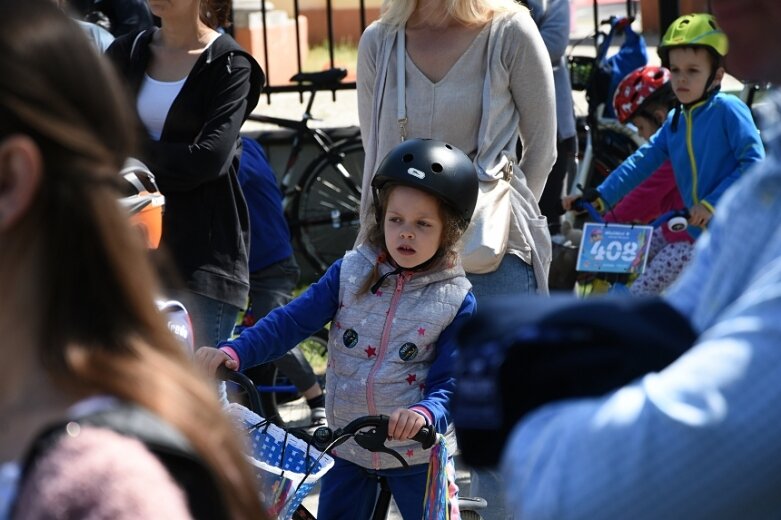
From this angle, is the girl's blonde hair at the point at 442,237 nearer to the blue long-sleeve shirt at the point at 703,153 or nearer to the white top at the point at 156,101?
the white top at the point at 156,101

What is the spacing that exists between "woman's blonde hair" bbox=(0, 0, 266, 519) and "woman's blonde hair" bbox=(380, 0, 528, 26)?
299 centimetres

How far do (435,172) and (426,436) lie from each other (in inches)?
35.6

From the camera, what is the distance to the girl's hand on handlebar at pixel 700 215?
18.1ft

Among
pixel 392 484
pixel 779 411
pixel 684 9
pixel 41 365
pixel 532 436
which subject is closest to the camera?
pixel 779 411

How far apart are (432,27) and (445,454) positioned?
1.67 meters

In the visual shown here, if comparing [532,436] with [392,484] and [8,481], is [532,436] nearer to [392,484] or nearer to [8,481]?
[8,481]

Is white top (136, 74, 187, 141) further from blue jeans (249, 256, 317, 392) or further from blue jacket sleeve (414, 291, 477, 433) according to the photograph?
blue jeans (249, 256, 317, 392)

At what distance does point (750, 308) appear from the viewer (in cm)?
121

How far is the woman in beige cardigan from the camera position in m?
4.34

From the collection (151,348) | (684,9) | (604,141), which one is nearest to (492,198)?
(151,348)

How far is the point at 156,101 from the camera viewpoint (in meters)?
4.49

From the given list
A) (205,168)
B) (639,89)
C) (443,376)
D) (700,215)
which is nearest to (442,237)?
(443,376)

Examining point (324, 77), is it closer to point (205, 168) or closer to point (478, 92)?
point (205, 168)

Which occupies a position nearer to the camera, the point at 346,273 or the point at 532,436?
the point at 532,436
